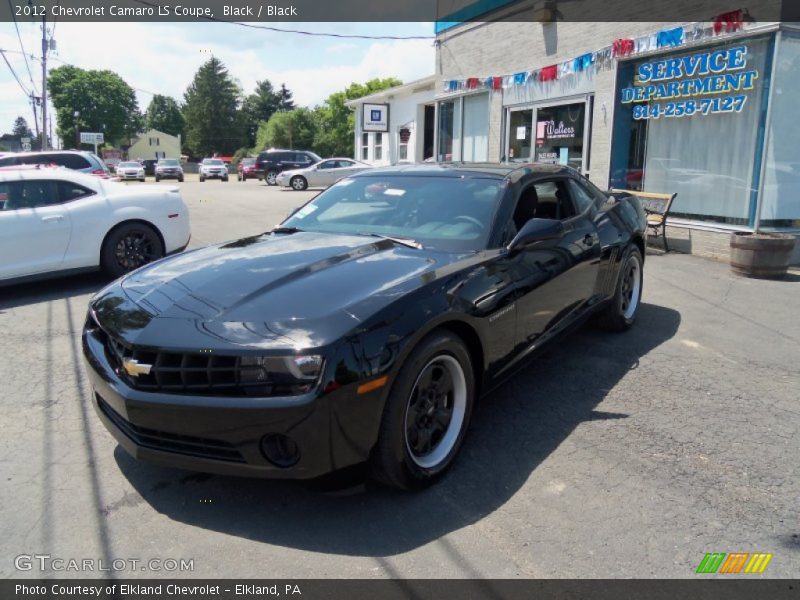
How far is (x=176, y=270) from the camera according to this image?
366cm

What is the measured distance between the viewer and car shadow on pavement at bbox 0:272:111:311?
23.5 feet

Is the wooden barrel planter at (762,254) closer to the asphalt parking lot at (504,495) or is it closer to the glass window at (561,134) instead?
the asphalt parking lot at (504,495)

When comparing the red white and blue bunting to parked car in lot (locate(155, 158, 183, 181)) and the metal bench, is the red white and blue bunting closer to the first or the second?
the metal bench

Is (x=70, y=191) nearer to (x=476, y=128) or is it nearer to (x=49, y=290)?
(x=49, y=290)

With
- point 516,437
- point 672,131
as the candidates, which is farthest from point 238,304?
point 672,131

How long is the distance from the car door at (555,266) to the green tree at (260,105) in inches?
4220

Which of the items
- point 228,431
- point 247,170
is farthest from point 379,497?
point 247,170

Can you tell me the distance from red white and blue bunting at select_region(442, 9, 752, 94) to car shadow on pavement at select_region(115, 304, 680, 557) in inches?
299

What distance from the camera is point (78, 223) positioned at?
24.4 feet

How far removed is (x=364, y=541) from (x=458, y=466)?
81 centimetres

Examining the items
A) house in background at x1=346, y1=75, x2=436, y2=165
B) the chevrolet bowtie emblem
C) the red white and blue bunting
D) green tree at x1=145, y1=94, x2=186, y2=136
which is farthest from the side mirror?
green tree at x1=145, y1=94, x2=186, y2=136

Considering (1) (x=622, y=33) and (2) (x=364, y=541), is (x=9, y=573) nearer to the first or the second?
(2) (x=364, y=541)

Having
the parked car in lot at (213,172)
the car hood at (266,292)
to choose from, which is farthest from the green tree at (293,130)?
the car hood at (266,292)

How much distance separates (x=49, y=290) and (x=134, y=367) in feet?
18.7
